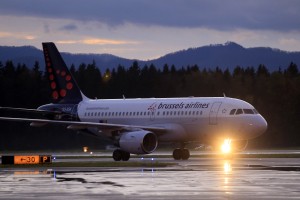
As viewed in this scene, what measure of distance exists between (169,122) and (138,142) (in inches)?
150

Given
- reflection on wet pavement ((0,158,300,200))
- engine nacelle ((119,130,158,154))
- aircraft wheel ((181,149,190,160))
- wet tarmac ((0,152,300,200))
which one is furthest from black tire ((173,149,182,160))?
wet tarmac ((0,152,300,200))

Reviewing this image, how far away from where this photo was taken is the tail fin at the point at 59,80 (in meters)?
63.2

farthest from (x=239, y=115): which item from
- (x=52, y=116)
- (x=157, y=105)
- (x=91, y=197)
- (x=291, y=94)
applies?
(x=291, y=94)

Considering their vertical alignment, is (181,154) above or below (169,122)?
below

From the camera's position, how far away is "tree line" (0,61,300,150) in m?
111

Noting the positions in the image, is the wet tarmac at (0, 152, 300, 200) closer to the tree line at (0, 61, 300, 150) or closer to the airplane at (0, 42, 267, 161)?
the airplane at (0, 42, 267, 161)

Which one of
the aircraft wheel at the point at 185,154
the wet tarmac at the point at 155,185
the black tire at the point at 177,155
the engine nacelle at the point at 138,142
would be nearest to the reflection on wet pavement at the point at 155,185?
the wet tarmac at the point at 155,185

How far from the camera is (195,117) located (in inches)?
2100

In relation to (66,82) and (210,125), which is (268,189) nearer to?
(210,125)

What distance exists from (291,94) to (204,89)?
12.6 m

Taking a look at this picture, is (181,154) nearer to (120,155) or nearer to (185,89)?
(120,155)

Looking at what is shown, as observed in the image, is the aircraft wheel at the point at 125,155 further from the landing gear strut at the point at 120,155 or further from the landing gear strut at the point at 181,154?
the landing gear strut at the point at 181,154

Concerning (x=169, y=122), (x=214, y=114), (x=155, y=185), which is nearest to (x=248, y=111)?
(x=214, y=114)

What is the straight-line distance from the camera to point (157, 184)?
89.2 ft
